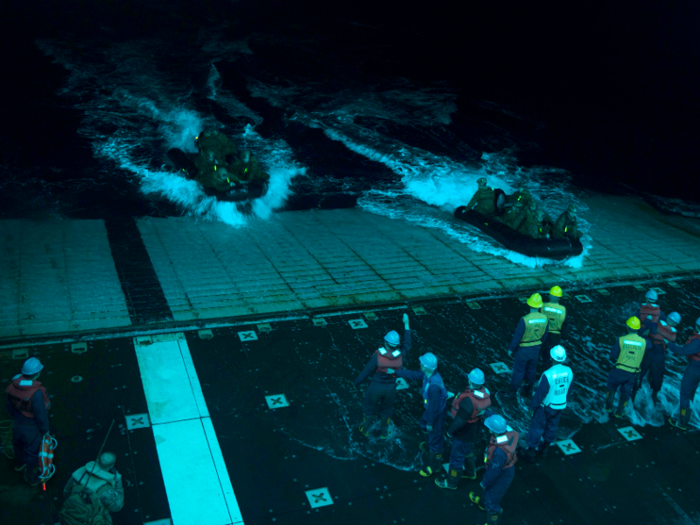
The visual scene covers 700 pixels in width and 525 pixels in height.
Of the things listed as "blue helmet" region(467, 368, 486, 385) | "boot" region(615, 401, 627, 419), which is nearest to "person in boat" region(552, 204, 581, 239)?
"boot" region(615, 401, 627, 419)

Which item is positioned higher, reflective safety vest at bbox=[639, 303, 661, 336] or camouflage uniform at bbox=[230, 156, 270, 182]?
reflective safety vest at bbox=[639, 303, 661, 336]

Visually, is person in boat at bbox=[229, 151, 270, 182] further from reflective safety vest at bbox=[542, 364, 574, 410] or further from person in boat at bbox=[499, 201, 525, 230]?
reflective safety vest at bbox=[542, 364, 574, 410]

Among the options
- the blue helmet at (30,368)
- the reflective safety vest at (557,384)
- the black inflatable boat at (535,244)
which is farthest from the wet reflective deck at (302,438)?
the black inflatable boat at (535,244)

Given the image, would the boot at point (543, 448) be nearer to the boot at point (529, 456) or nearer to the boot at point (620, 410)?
the boot at point (529, 456)

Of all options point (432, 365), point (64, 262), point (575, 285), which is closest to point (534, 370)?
point (432, 365)

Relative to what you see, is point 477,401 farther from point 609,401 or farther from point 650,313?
point 650,313

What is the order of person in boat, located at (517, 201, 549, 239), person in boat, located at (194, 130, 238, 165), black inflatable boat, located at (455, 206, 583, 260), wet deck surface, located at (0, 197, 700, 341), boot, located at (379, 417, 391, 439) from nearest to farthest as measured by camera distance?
boot, located at (379, 417, 391, 439)
wet deck surface, located at (0, 197, 700, 341)
black inflatable boat, located at (455, 206, 583, 260)
person in boat, located at (517, 201, 549, 239)
person in boat, located at (194, 130, 238, 165)

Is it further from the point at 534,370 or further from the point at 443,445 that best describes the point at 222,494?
the point at 534,370
